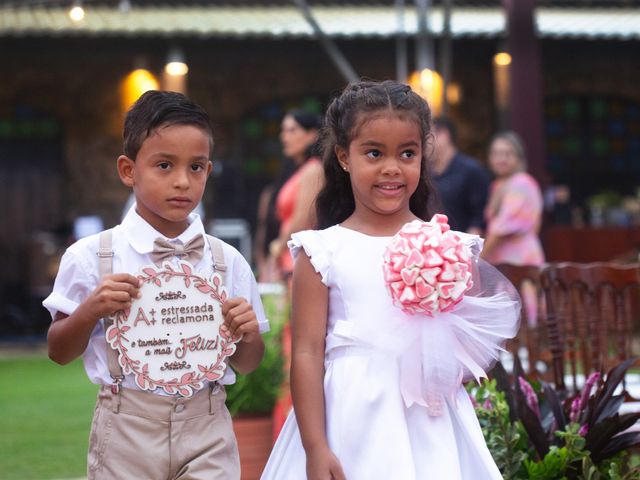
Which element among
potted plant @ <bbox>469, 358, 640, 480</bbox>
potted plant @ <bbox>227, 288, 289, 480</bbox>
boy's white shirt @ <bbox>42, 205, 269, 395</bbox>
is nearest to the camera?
boy's white shirt @ <bbox>42, 205, 269, 395</bbox>

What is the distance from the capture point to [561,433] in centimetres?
342

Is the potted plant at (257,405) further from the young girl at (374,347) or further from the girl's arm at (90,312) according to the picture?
the girl's arm at (90,312)

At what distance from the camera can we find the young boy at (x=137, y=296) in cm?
265

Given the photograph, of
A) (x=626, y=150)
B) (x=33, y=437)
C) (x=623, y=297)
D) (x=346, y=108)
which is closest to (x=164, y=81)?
(x=626, y=150)

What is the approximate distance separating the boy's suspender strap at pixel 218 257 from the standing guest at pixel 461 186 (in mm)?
4190

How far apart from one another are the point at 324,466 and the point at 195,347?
15.9 inches

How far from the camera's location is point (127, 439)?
2.65 m

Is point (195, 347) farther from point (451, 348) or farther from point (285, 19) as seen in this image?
point (285, 19)

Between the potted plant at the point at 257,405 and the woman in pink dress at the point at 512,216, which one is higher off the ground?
the woman in pink dress at the point at 512,216

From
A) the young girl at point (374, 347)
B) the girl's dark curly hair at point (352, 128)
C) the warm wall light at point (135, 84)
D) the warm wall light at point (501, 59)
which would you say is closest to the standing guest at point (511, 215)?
the girl's dark curly hair at point (352, 128)

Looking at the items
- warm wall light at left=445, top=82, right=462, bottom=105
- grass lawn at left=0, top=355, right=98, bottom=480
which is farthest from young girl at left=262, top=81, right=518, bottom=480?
warm wall light at left=445, top=82, right=462, bottom=105

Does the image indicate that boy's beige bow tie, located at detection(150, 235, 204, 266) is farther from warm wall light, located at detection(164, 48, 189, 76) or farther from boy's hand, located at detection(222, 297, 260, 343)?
warm wall light, located at detection(164, 48, 189, 76)

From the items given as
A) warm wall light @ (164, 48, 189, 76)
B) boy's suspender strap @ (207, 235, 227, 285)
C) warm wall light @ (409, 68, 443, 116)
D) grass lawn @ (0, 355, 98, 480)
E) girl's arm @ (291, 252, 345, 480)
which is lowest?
grass lawn @ (0, 355, 98, 480)

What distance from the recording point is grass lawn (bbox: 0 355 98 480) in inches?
247
